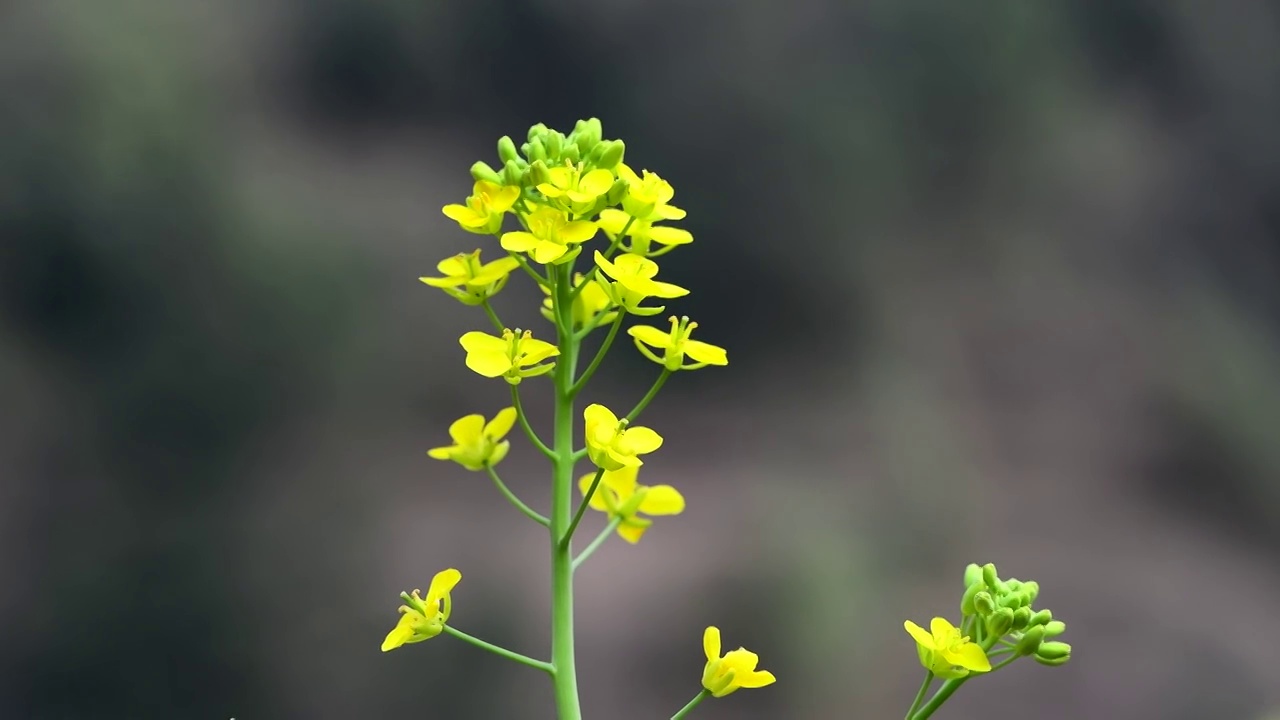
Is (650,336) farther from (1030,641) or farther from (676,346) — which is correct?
(1030,641)

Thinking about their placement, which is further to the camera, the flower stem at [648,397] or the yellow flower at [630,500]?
the yellow flower at [630,500]

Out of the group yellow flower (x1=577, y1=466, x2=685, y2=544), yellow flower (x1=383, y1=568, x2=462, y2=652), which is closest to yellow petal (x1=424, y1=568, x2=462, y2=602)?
yellow flower (x1=383, y1=568, x2=462, y2=652)

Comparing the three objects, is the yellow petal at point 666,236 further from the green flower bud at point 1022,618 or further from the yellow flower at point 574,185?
the green flower bud at point 1022,618

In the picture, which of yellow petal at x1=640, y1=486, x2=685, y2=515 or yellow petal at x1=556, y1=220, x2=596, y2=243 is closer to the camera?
yellow petal at x1=556, y1=220, x2=596, y2=243

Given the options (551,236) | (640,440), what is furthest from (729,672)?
(551,236)

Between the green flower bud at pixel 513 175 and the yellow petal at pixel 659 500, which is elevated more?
the green flower bud at pixel 513 175

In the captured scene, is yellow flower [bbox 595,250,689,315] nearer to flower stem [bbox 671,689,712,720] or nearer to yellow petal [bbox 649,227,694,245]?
yellow petal [bbox 649,227,694,245]

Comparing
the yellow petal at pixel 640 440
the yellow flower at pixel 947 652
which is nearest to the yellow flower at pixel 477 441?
the yellow petal at pixel 640 440
